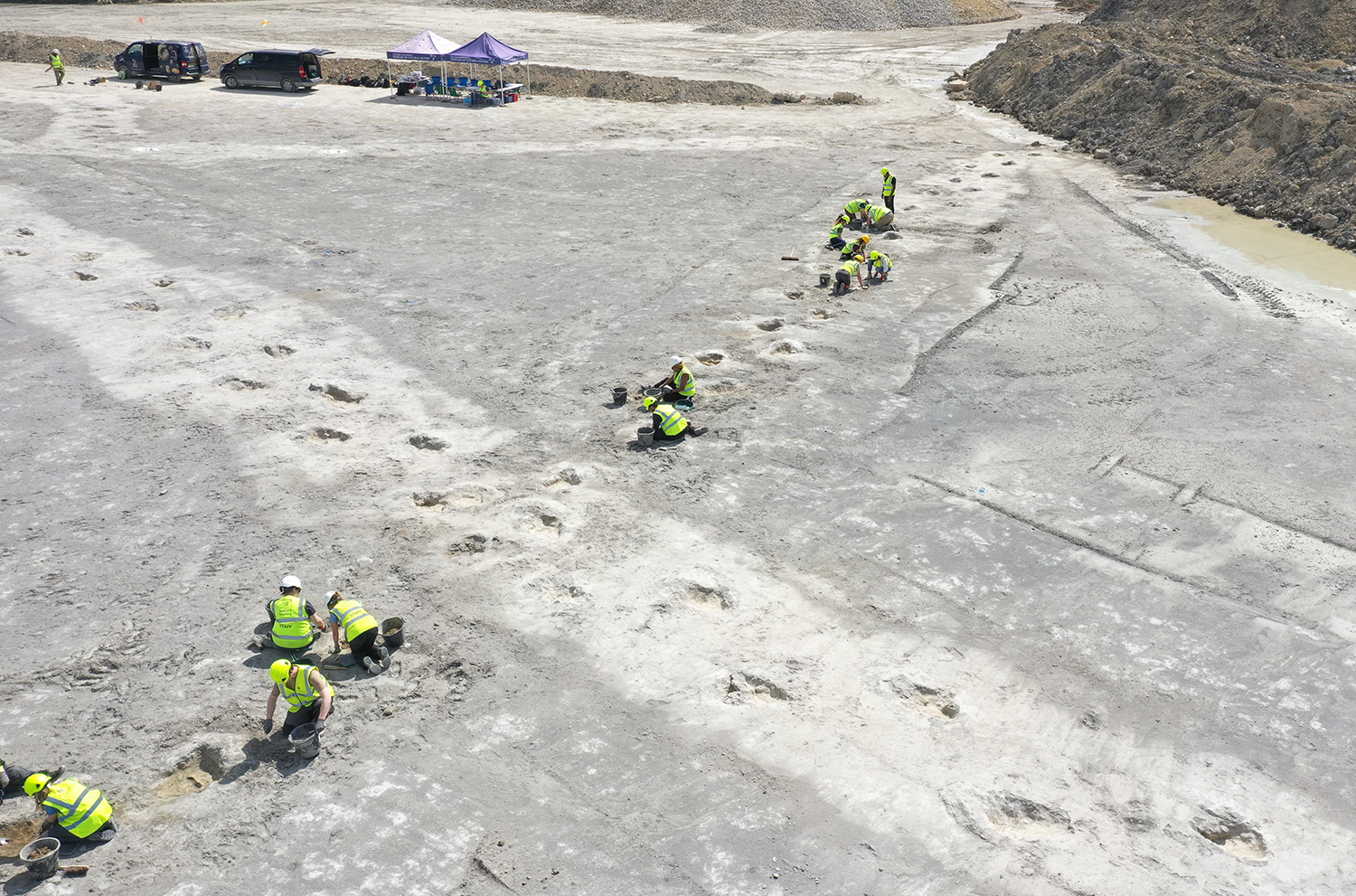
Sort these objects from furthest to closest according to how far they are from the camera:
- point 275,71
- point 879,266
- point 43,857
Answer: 1. point 275,71
2. point 879,266
3. point 43,857

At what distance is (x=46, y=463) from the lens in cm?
1140

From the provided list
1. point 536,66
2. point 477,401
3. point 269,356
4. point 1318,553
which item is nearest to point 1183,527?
point 1318,553

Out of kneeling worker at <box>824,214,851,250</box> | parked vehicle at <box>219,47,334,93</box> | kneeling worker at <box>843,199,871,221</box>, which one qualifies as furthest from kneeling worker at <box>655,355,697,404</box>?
parked vehicle at <box>219,47,334,93</box>

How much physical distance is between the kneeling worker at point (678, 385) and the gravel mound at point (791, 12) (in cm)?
4298

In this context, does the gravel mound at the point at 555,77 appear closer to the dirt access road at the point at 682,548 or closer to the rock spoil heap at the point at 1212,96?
the rock spoil heap at the point at 1212,96

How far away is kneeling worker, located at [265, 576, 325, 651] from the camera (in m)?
8.37

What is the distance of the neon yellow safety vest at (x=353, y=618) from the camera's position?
827 centimetres

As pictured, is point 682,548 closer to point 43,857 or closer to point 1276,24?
point 43,857

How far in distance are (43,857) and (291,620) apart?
2.49 m

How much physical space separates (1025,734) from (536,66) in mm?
35031

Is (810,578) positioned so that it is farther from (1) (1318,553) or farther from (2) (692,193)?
(2) (692,193)

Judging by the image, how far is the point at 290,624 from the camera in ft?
27.5

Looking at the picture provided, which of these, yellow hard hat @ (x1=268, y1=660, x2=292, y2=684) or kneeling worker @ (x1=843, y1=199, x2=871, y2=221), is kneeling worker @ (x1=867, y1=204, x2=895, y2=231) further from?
yellow hard hat @ (x1=268, y1=660, x2=292, y2=684)

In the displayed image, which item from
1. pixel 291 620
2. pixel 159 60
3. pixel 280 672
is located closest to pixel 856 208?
pixel 291 620
